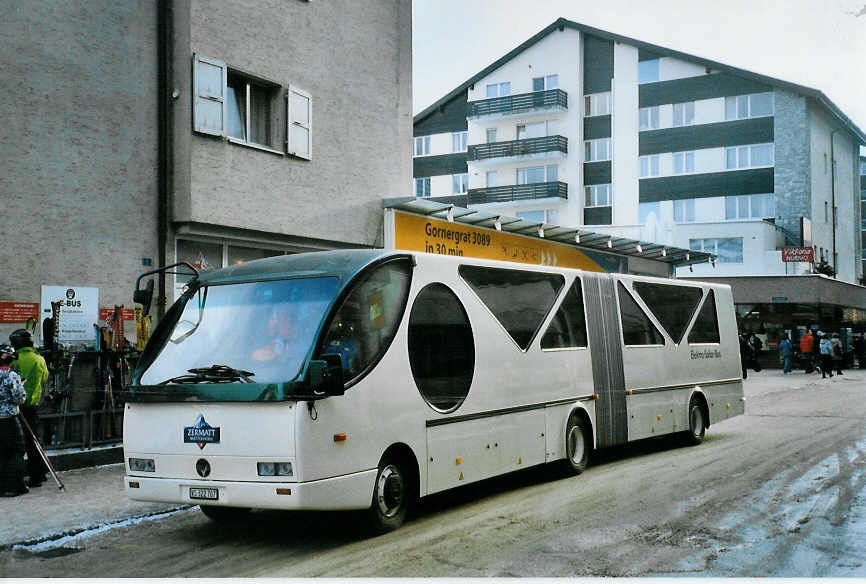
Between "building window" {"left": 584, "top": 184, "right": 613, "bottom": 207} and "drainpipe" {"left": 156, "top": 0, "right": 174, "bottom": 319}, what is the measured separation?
41082 millimetres

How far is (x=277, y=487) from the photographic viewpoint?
25.5 ft

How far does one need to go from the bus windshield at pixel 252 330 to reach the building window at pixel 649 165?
45.9 metres

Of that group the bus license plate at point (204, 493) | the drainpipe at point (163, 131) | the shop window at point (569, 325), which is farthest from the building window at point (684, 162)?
the bus license plate at point (204, 493)

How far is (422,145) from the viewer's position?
63.3 meters

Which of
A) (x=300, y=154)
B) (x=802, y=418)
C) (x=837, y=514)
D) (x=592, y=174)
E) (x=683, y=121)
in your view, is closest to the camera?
(x=837, y=514)

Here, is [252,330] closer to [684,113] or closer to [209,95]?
[209,95]

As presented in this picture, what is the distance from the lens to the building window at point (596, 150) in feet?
180

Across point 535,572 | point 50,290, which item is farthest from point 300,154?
point 535,572

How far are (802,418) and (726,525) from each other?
12.0m

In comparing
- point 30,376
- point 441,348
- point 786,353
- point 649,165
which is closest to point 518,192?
point 649,165

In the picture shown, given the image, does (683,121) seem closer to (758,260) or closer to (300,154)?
(758,260)

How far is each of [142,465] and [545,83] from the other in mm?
48606

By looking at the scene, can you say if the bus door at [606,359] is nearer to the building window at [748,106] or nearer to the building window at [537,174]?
the building window at [748,106]

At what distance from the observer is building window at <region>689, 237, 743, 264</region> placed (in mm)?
47812
